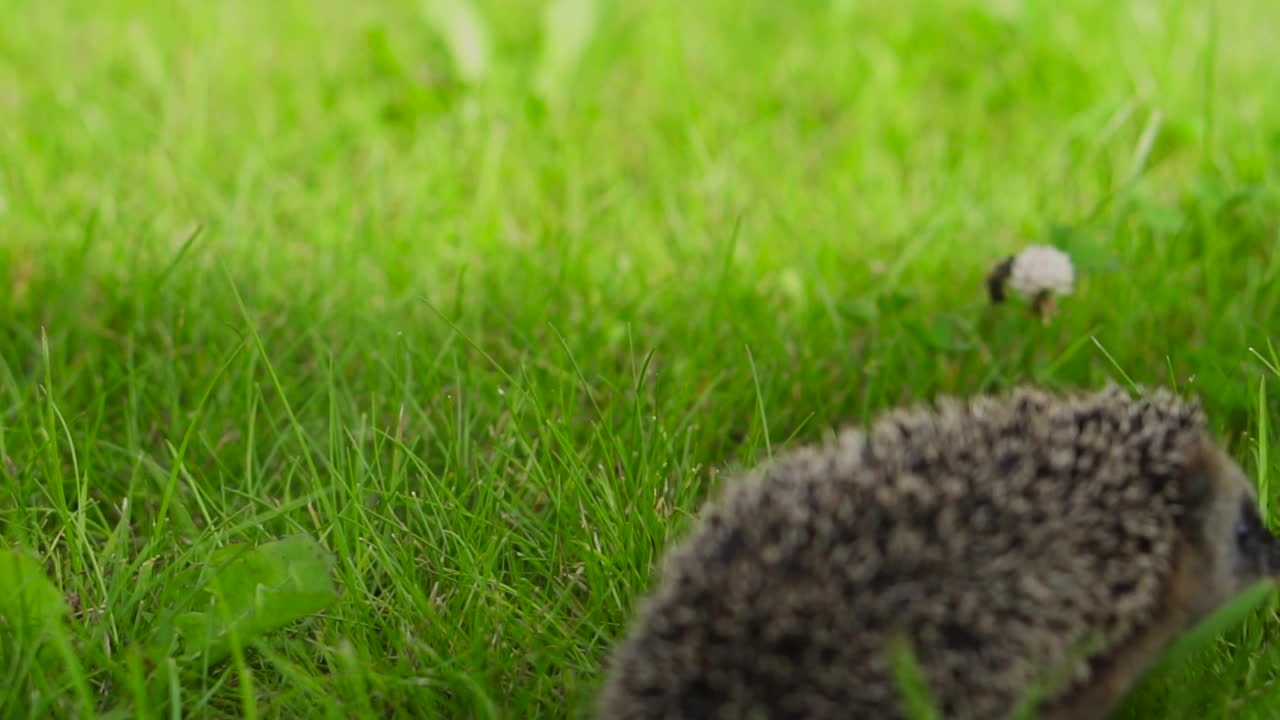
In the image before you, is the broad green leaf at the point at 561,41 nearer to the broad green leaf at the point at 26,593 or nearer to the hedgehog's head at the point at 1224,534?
the broad green leaf at the point at 26,593

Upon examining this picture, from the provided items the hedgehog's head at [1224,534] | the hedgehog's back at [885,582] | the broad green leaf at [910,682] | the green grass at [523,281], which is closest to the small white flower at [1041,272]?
the green grass at [523,281]

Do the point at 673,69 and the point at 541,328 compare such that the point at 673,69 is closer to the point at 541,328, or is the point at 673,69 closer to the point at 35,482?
the point at 541,328

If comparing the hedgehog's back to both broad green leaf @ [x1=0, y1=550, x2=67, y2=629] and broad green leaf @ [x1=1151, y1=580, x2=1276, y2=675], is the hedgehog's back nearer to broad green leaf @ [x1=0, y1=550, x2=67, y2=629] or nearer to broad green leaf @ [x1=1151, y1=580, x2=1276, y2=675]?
broad green leaf @ [x1=1151, y1=580, x2=1276, y2=675]

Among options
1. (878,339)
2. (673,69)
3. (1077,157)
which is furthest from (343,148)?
(1077,157)

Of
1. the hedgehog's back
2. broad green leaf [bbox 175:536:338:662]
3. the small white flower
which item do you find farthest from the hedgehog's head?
broad green leaf [bbox 175:536:338:662]

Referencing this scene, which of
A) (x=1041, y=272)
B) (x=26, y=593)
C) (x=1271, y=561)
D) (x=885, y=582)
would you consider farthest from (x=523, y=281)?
(x=1271, y=561)

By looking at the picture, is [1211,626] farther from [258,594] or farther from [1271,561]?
[258,594]
